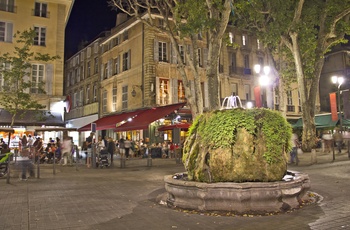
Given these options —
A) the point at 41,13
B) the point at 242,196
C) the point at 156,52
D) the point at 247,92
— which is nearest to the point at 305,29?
the point at 156,52

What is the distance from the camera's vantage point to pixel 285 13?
17250 mm

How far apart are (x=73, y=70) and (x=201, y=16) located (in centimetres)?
2603

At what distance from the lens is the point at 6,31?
22.8m

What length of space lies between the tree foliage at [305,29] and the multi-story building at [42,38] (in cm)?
1498

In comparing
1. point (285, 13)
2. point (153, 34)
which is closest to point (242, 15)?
point (285, 13)

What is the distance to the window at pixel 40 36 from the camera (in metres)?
23.8

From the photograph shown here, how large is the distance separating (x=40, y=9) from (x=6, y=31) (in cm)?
330

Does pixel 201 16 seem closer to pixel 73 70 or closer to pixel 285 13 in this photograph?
pixel 285 13

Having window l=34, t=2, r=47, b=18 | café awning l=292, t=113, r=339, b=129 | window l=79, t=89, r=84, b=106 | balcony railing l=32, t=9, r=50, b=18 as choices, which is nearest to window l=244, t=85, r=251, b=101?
café awning l=292, t=113, r=339, b=129

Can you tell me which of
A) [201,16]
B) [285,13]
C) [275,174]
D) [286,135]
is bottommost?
[275,174]

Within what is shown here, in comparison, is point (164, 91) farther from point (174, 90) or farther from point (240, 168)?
point (240, 168)

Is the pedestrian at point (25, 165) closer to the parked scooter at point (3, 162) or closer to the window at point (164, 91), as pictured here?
the parked scooter at point (3, 162)

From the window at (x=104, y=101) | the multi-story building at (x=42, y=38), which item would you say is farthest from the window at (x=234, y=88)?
the multi-story building at (x=42, y=38)

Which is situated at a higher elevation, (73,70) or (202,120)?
(73,70)
